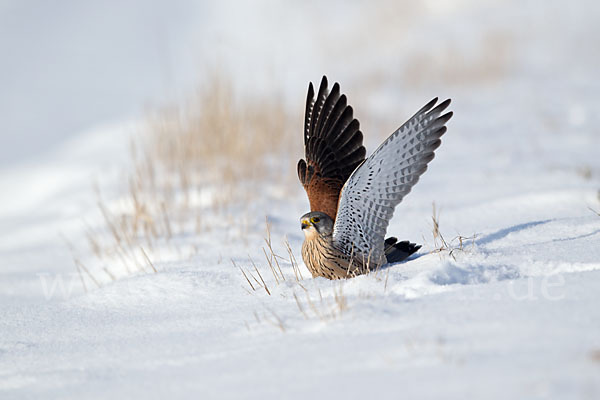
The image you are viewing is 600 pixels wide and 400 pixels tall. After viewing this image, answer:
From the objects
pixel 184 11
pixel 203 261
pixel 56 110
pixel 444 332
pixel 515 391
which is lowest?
pixel 515 391

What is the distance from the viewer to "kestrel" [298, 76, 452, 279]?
2.56m

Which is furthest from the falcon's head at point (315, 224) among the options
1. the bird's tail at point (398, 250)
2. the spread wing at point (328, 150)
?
the bird's tail at point (398, 250)

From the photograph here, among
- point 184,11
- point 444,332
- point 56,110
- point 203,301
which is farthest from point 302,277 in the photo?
point 184,11

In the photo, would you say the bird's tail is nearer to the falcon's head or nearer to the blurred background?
the falcon's head

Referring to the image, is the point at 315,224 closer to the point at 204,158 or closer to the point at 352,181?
the point at 352,181

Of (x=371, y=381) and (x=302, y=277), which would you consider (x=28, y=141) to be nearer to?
(x=302, y=277)

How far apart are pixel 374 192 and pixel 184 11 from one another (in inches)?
957

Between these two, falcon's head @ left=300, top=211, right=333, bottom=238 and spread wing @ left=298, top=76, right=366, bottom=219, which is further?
spread wing @ left=298, top=76, right=366, bottom=219

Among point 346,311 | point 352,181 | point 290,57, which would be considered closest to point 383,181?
point 352,181

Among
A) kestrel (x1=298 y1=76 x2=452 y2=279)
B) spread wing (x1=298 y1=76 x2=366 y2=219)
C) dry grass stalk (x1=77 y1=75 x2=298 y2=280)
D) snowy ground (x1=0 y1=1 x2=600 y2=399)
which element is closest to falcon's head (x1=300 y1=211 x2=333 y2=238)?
kestrel (x1=298 y1=76 x2=452 y2=279)

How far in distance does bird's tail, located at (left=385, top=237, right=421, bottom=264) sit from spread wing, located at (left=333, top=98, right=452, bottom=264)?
225 mm

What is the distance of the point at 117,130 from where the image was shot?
10.4m

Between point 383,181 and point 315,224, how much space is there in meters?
0.40

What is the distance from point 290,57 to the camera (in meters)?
15.6
